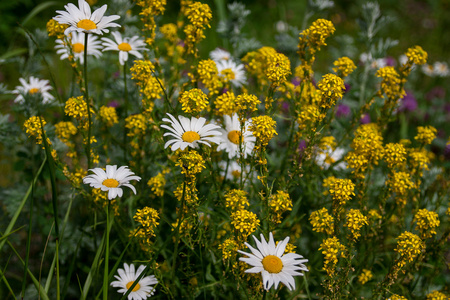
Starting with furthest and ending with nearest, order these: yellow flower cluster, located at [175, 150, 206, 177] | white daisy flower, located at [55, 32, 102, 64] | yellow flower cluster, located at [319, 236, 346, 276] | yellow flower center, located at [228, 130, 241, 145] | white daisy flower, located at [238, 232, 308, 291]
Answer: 1. white daisy flower, located at [55, 32, 102, 64]
2. yellow flower center, located at [228, 130, 241, 145]
3. yellow flower cluster, located at [319, 236, 346, 276]
4. yellow flower cluster, located at [175, 150, 206, 177]
5. white daisy flower, located at [238, 232, 308, 291]

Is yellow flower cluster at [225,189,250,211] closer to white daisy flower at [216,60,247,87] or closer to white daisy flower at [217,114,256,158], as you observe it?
white daisy flower at [217,114,256,158]

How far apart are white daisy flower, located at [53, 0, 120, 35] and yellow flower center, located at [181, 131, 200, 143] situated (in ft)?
1.86

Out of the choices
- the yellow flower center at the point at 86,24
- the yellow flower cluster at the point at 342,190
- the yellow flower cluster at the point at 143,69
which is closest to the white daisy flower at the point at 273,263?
the yellow flower cluster at the point at 342,190

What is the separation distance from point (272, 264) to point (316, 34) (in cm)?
128

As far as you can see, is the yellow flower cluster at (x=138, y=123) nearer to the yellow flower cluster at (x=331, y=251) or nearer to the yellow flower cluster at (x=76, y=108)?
the yellow flower cluster at (x=76, y=108)

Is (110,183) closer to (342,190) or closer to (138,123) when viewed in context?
(138,123)

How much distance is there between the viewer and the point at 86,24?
74.2 inches

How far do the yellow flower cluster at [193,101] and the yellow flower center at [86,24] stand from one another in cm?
51

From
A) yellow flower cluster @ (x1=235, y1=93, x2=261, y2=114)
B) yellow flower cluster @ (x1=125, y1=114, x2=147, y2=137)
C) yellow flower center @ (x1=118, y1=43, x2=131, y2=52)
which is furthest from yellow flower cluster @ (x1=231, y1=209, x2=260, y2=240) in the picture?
yellow flower center @ (x1=118, y1=43, x2=131, y2=52)

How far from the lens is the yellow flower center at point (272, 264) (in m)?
1.62

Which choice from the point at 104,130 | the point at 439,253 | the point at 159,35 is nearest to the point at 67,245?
the point at 104,130

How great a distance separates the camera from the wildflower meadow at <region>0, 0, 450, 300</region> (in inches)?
73.4

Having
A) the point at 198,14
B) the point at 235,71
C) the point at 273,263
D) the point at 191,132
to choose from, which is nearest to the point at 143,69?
the point at 198,14

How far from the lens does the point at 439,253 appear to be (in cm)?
230
